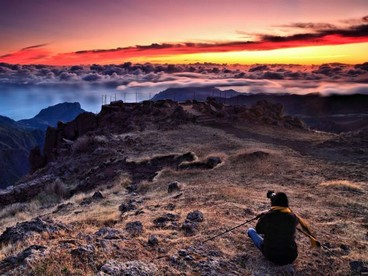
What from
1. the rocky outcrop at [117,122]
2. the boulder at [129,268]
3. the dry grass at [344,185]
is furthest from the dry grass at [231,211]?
the rocky outcrop at [117,122]

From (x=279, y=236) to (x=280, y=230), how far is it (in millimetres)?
215

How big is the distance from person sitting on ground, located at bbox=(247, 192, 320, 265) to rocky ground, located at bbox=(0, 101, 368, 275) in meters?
0.38

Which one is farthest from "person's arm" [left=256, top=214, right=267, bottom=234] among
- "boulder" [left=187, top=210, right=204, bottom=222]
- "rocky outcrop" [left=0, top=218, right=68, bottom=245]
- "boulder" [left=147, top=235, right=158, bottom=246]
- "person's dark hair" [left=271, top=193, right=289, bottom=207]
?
"rocky outcrop" [left=0, top=218, right=68, bottom=245]

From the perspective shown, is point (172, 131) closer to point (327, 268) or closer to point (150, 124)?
point (150, 124)

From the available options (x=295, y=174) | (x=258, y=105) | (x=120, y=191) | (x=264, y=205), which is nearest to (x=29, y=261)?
(x=264, y=205)

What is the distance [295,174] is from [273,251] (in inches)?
613

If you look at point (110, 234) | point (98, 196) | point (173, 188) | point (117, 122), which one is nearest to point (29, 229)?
point (110, 234)

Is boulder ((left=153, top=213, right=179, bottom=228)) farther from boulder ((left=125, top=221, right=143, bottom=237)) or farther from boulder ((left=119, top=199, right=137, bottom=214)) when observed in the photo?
boulder ((left=119, top=199, right=137, bottom=214))

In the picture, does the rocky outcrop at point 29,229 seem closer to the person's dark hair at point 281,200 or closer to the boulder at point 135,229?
the boulder at point 135,229

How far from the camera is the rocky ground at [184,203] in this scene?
10.3 metres

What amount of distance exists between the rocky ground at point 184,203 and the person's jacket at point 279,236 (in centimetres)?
35

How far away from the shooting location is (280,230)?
9812 mm

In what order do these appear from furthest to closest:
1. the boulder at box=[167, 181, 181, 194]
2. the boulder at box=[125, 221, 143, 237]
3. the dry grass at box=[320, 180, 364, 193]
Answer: the boulder at box=[167, 181, 181, 194] → the dry grass at box=[320, 180, 364, 193] → the boulder at box=[125, 221, 143, 237]

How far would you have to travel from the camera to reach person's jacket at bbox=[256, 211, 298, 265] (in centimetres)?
975
